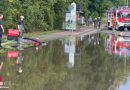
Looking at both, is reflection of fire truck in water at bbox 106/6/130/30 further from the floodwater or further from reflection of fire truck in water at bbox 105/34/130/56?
the floodwater

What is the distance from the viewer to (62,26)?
118ft

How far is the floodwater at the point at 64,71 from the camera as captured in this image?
28.7ft

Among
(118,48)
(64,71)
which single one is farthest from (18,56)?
(118,48)

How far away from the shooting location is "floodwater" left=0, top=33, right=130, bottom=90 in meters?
8.74

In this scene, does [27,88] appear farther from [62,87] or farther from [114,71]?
[114,71]

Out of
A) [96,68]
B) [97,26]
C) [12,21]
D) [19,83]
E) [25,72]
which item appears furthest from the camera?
[97,26]

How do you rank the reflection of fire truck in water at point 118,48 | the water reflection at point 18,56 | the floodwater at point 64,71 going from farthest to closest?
the reflection of fire truck in water at point 118,48 < the water reflection at point 18,56 < the floodwater at point 64,71

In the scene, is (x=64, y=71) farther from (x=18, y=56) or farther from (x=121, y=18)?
(x=121, y=18)

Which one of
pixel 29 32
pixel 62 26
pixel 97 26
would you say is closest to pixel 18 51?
pixel 29 32

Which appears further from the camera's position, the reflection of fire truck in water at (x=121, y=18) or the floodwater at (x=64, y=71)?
the reflection of fire truck in water at (x=121, y=18)

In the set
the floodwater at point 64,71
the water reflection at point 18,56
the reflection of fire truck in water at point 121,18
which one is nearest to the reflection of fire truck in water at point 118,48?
the floodwater at point 64,71

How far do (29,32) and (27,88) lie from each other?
2122cm

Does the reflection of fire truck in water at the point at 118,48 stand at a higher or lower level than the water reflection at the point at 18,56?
lower

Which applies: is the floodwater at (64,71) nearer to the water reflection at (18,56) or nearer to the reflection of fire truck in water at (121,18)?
the water reflection at (18,56)
